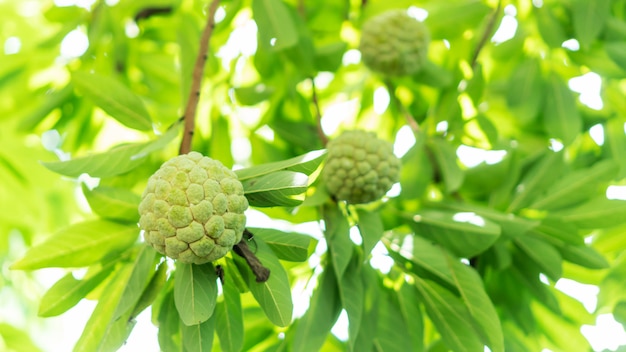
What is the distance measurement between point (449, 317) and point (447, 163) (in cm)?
58

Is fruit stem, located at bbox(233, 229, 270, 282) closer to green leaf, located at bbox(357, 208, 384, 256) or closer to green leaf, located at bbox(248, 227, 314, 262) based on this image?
green leaf, located at bbox(248, 227, 314, 262)

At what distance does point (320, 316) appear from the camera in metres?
1.54

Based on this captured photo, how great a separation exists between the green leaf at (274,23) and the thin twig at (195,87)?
13cm

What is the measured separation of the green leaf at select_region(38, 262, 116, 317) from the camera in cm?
148

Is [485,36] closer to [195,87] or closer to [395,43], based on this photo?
[395,43]

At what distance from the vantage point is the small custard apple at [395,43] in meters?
2.17

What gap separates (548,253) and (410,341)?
49 centimetres

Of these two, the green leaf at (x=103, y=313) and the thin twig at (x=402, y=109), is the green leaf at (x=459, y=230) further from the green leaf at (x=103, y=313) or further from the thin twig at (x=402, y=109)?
the green leaf at (x=103, y=313)

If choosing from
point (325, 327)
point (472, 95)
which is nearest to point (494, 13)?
point (472, 95)

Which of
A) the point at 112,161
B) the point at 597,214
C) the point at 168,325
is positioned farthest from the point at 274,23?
the point at 597,214

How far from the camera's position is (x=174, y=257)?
1265mm

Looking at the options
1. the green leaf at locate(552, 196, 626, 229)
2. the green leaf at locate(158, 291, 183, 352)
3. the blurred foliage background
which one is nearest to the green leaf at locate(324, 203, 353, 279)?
the blurred foliage background

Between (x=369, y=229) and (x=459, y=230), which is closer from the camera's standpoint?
(x=369, y=229)

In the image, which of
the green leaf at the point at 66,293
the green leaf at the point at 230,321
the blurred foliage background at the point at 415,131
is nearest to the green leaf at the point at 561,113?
the blurred foliage background at the point at 415,131
